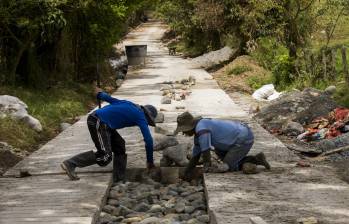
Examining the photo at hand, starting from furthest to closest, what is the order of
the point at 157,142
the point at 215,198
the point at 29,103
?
the point at 29,103
the point at 157,142
the point at 215,198

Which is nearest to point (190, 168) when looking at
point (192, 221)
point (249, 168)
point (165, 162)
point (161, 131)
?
point (165, 162)

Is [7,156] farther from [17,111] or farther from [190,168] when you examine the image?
[190,168]

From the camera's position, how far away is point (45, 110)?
1445cm

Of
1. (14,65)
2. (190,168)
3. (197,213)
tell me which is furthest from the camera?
(14,65)

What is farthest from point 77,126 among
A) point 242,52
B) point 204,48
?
point 204,48

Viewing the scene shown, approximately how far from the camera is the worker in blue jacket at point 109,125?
8.25m

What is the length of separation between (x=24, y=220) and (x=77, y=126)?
6.86 metres

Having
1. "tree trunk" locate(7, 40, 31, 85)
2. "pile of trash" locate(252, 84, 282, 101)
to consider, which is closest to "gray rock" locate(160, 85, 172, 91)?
"pile of trash" locate(252, 84, 282, 101)

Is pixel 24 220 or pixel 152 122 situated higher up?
pixel 152 122

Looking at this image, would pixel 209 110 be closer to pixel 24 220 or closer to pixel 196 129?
pixel 196 129

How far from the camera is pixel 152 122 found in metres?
8.45

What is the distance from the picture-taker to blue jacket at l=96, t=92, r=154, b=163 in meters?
8.21

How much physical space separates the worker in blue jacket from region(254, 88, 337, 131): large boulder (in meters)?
5.25

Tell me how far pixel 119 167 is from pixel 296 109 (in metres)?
6.23
